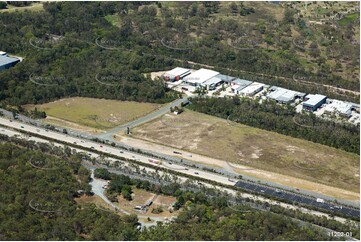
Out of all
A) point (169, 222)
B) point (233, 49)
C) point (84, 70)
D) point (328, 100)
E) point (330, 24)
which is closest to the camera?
point (169, 222)

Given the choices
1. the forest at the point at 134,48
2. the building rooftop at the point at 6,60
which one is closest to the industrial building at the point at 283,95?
the forest at the point at 134,48

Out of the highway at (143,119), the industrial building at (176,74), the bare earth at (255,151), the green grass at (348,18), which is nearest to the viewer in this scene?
the bare earth at (255,151)

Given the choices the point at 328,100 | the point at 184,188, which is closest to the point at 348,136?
the point at 328,100

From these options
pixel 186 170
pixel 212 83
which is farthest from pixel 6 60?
pixel 186 170

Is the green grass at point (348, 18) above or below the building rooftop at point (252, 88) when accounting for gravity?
above

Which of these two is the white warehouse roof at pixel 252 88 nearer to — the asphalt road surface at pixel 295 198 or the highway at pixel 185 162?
the highway at pixel 185 162

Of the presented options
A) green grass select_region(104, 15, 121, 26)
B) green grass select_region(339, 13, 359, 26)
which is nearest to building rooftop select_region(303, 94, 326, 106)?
green grass select_region(339, 13, 359, 26)

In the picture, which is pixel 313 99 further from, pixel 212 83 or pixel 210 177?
pixel 210 177

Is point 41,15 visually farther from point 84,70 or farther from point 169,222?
point 169,222
